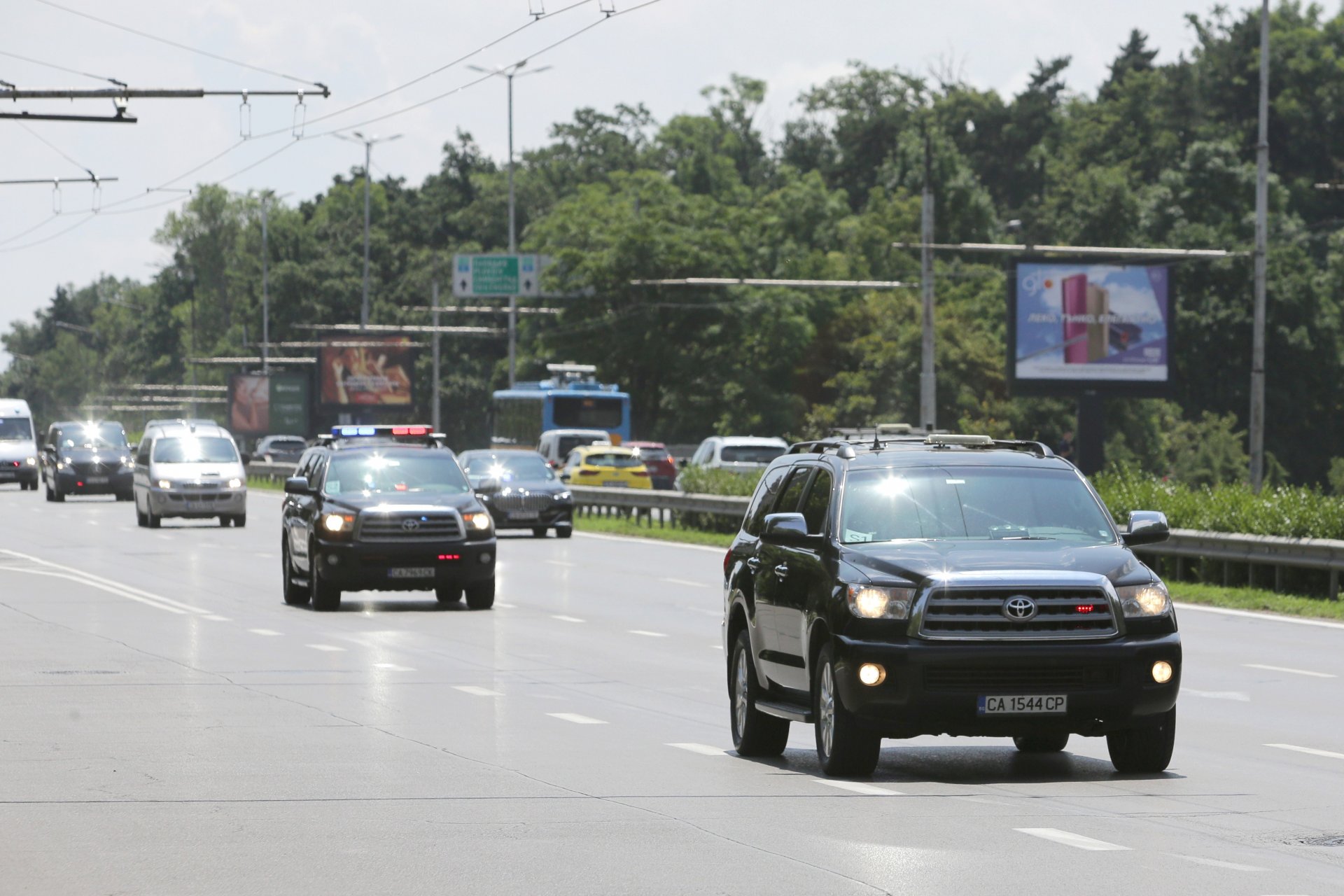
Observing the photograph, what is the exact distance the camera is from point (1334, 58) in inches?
3944

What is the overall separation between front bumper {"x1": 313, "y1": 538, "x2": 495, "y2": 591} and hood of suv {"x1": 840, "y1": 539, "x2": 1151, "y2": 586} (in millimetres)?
12605

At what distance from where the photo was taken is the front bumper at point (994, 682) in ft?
35.4

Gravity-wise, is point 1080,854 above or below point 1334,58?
below

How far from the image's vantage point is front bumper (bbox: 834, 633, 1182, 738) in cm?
1080

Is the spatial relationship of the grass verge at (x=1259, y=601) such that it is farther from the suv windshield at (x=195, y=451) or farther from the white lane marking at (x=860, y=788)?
the suv windshield at (x=195, y=451)

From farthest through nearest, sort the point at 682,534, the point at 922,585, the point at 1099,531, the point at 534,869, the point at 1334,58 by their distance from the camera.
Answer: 1. the point at 1334,58
2. the point at 682,534
3. the point at 1099,531
4. the point at 922,585
5. the point at 534,869

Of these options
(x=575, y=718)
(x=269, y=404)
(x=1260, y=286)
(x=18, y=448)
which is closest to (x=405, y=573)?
(x=575, y=718)

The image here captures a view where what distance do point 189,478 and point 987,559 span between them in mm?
34786

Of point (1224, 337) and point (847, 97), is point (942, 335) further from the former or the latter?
point (847, 97)

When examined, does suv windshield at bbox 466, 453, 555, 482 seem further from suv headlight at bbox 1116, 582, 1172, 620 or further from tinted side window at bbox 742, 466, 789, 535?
suv headlight at bbox 1116, 582, 1172, 620

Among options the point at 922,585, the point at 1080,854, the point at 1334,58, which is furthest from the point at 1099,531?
the point at 1334,58

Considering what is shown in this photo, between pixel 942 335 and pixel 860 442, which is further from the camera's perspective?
pixel 942 335

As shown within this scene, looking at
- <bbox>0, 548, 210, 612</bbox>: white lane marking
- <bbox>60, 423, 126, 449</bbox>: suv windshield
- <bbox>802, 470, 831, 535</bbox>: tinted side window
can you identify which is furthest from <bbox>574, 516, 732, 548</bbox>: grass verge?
<bbox>802, 470, 831, 535</bbox>: tinted side window

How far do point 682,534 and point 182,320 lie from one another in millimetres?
150526
